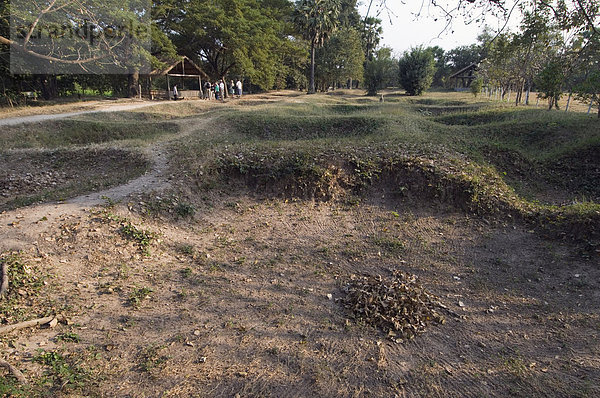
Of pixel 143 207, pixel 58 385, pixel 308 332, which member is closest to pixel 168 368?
pixel 58 385

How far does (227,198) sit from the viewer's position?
308 inches

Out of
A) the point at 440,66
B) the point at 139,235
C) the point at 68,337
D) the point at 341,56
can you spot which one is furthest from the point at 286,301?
the point at 440,66

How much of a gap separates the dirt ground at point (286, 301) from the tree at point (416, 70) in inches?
1344

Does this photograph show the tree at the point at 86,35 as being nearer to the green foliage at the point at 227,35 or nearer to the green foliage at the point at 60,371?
the green foliage at the point at 227,35

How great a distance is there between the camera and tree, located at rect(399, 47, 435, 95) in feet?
123

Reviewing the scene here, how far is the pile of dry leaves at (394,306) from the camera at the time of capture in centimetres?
424

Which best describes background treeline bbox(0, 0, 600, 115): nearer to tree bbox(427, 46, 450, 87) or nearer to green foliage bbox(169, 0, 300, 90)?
green foliage bbox(169, 0, 300, 90)

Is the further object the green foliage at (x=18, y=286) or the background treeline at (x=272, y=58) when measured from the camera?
the background treeline at (x=272, y=58)

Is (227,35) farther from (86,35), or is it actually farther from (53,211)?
(53,211)

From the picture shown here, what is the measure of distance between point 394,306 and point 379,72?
134 ft

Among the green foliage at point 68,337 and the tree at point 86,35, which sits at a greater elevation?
the tree at point 86,35

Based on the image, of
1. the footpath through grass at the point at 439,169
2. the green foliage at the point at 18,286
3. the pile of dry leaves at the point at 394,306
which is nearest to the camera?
the green foliage at the point at 18,286

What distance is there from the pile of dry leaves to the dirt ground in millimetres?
139

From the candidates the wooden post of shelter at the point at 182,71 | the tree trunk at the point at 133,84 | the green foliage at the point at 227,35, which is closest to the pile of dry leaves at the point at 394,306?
the wooden post of shelter at the point at 182,71
